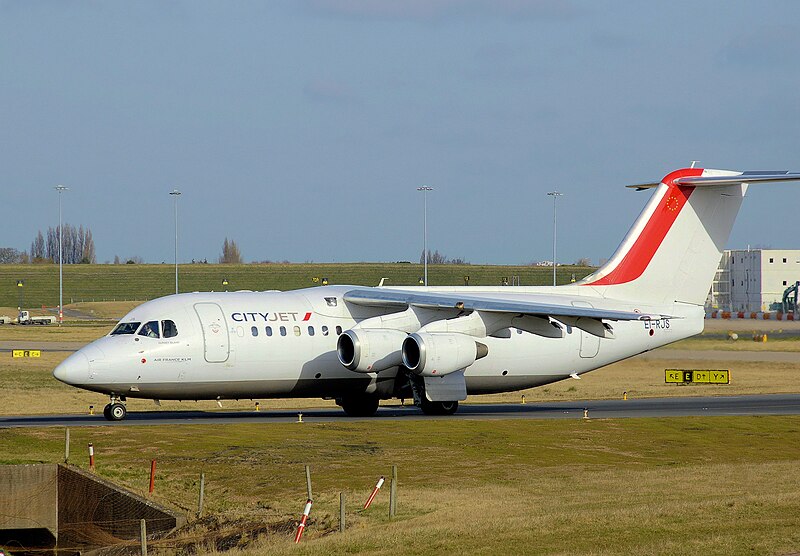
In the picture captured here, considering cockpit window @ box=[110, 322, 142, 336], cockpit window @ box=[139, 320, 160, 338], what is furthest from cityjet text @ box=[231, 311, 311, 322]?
cockpit window @ box=[110, 322, 142, 336]

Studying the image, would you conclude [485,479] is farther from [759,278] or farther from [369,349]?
[759,278]

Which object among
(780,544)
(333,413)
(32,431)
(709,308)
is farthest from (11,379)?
(709,308)

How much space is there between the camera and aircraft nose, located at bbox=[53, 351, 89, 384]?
31234 millimetres

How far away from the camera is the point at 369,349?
3344cm

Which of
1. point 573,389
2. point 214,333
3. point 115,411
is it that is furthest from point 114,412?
point 573,389

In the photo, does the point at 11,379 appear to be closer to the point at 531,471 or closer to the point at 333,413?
the point at 333,413

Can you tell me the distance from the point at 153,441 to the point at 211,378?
5.02 metres

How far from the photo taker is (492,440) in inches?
1168

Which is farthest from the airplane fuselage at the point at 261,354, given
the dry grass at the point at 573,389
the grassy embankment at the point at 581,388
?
the grassy embankment at the point at 581,388

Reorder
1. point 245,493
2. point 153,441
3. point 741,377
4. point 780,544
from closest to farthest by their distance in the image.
A: point 780,544 < point 245,493 < point 153,441 < point 741,377

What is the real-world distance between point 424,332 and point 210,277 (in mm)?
122133

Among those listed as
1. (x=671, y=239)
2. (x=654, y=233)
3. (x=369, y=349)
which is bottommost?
(x=369, y=349)

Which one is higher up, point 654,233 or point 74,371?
point 654,233

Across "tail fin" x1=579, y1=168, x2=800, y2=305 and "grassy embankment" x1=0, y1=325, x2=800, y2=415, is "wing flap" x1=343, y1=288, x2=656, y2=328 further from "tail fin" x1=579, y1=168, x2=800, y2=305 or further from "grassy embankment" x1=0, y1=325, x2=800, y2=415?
"grassy embankment" x1=0, y1=325, x2=800, y2=415
